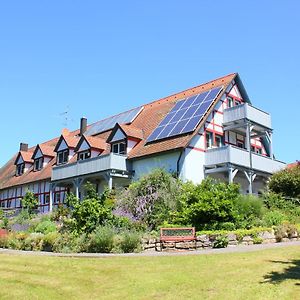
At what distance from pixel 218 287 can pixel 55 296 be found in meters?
3.82

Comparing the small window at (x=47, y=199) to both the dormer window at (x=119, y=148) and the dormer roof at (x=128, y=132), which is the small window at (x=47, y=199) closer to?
the dormer window at (x=119, y=148)

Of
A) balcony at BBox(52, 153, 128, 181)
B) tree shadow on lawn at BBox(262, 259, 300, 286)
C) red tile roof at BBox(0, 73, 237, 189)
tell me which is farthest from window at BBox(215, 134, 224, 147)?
tree shadow on lawn at BBox(262, 259, 300, 286)

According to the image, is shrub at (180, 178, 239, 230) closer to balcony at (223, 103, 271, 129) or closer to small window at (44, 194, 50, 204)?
balcony at (223, 103, 271, 129)

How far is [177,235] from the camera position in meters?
17.3

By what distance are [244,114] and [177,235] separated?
47.4 feet

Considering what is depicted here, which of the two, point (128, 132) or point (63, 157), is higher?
point (128, 132)

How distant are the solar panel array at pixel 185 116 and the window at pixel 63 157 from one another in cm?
1000

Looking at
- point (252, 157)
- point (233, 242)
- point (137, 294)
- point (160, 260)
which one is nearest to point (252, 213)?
point (233, 242)

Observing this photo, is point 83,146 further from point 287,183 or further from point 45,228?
point 287,183

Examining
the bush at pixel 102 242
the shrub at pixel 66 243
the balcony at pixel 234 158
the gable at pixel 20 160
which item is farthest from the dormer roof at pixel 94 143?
the bush at pixel 102 242

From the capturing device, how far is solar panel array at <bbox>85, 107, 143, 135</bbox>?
37109 millimetres

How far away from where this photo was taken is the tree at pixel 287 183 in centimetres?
2709

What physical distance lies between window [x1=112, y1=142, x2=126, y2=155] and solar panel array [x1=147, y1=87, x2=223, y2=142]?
2.43 meters

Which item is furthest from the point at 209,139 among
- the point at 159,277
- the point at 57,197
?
the point at 159,277
